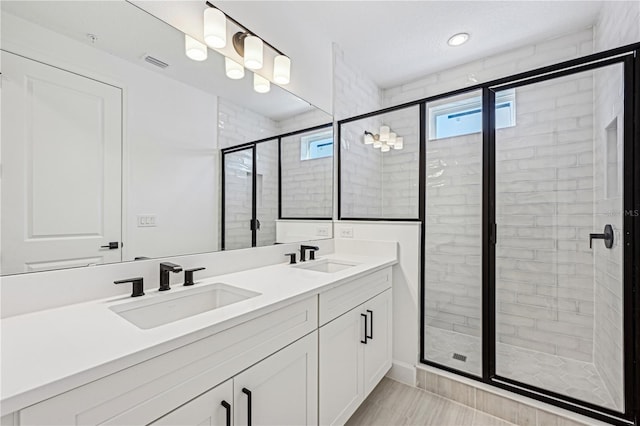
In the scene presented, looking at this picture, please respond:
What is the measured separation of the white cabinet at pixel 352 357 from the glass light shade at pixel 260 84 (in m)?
1.45

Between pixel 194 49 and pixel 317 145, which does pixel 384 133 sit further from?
pixel 194 49

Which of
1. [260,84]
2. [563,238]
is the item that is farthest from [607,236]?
[260,84]

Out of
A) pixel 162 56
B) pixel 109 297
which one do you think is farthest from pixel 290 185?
pixel 109 297

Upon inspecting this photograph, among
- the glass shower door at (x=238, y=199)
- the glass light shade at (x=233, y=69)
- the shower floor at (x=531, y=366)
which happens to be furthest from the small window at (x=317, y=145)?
the shower floor at (x=531, y=366)

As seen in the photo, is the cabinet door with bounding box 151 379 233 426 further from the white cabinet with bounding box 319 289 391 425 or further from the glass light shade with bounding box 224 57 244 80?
the glass light shade with bounding box 224 57 244 80

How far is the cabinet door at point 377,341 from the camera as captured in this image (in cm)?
170

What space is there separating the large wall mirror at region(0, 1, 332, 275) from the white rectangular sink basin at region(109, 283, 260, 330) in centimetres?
23

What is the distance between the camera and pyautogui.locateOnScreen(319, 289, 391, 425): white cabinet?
1.34 m

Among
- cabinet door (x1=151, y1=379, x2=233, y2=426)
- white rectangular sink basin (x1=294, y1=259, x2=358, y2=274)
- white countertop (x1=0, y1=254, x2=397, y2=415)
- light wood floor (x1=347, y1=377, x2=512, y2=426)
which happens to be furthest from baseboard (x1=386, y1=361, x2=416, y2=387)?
cabinet door (x1=151, y1=379, x2=233, y2=426)

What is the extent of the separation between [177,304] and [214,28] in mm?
1372

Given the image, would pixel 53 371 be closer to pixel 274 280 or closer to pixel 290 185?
pixel 274 280

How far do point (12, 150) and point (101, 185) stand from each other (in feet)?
0.85

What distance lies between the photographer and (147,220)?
4.14ft

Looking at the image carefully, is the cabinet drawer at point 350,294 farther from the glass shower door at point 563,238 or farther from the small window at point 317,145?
the small window at point 317,145
